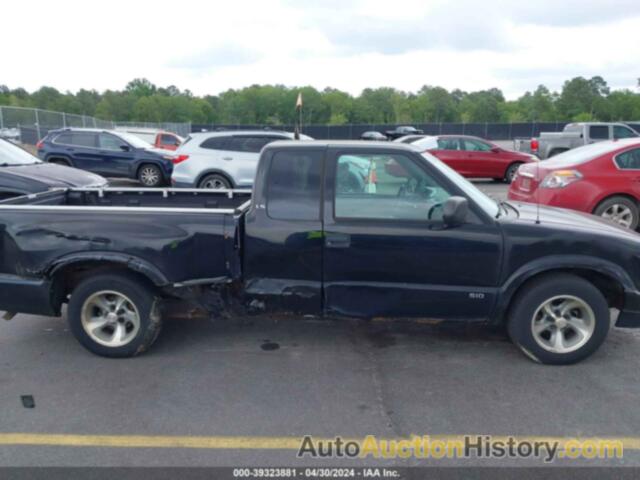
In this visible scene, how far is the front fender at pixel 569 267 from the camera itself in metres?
3.95

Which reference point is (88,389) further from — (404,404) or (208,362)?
(404,404)

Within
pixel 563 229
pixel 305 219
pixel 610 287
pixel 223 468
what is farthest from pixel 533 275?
pixel 223 468

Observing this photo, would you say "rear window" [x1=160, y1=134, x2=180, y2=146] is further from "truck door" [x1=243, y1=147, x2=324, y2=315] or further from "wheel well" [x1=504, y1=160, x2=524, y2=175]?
"truck door" [x1=243, y1=147, x2=324, y2=315]

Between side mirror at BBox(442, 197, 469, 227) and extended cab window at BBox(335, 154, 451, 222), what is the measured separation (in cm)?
18

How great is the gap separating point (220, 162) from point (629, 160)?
25.2ft

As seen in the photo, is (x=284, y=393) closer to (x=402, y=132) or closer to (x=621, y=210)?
(x=621, y=210)

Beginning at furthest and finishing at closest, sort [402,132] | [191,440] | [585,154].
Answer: [402,132] → [585,154] → [191,440]

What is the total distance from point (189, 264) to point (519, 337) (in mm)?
2605

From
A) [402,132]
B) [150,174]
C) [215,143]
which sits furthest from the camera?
[402,132]

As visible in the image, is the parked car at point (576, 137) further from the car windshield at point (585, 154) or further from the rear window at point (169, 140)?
the rear window at point (169, 140)

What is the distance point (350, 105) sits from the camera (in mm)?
93562

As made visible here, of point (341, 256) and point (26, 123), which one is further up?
point (26, 123)

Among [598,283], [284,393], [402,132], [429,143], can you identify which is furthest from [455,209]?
[402,132]

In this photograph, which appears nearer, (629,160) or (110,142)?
(629,160)
